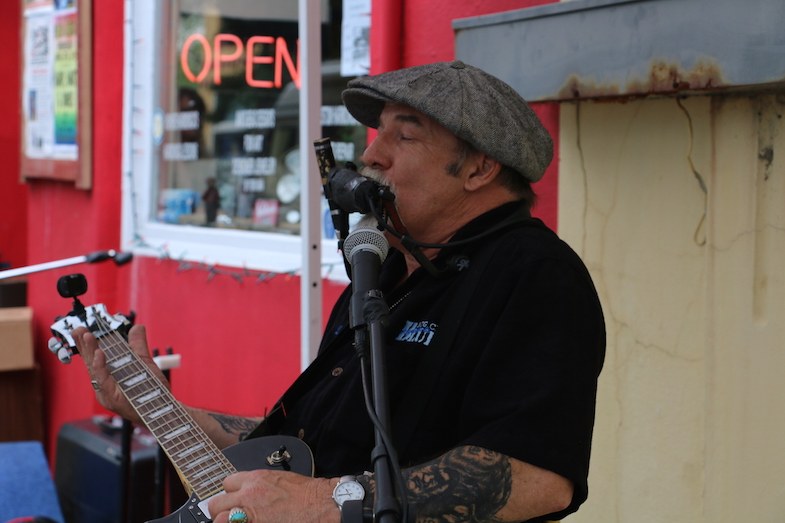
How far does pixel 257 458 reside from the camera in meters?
2.17

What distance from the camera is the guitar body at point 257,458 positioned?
206 cm

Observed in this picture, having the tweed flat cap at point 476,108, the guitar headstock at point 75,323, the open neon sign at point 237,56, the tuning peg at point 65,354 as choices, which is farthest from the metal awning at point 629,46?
the open neon sign at point 237,56

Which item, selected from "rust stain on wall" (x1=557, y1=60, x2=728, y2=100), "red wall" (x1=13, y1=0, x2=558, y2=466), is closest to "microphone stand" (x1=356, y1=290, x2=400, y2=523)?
"rust stain on wall" (x1=557, y1=60, x2=728, y2=100)

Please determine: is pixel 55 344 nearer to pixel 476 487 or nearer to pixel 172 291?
pixel 476 487

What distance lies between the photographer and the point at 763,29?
229 cm

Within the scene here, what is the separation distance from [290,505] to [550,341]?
0.55m

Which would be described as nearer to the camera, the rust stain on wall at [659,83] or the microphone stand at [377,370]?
the microphone stand at [377,370]

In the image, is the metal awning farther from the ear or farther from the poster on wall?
the poster on wall

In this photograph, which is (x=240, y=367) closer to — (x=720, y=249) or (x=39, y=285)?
(x=39, y=285)

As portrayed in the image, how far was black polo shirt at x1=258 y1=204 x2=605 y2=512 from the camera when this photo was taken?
1.78 metres

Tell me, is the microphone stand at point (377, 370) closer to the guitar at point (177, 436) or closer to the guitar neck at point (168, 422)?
the guitar at point (177, 436)

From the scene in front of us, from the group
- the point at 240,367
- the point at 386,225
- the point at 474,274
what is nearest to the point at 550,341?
the point at 474,274

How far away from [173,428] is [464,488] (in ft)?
2.81

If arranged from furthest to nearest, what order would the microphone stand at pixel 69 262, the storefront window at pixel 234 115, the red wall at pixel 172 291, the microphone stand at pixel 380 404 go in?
the storefront window at pixel 234 115, the red wall at pixel 172 291, the microphone stand at pixel 69 262, the microphone stand at pixel 380 404
